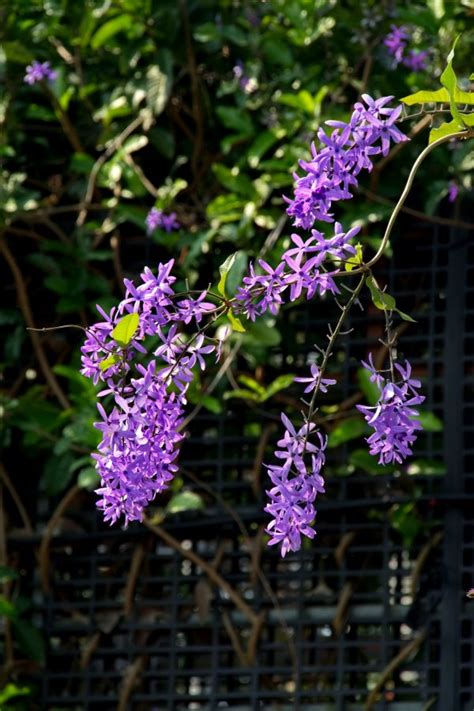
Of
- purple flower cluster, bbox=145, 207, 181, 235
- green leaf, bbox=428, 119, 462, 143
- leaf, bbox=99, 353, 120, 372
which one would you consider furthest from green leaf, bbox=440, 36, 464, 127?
purple flower cluster, bbox=145, 207, 181, 235

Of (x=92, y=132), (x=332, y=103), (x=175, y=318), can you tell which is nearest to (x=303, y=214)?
(x=175, y=318)

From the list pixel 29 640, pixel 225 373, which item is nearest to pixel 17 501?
pixel 29 640

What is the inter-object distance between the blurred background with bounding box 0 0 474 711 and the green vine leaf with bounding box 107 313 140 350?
1086mm

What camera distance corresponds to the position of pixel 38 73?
278 centimetres

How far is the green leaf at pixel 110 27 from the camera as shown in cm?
279

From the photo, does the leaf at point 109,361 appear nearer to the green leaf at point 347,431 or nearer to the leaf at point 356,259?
the leaf at point 356,259

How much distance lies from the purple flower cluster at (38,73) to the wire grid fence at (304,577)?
70cm

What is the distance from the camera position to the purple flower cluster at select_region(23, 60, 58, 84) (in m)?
2.77

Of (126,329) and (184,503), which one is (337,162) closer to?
(126,329)

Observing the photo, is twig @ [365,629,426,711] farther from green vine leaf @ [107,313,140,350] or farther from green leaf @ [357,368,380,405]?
green vine leaf @ [107,313,140,350]

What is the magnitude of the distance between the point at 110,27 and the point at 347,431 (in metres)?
0.96

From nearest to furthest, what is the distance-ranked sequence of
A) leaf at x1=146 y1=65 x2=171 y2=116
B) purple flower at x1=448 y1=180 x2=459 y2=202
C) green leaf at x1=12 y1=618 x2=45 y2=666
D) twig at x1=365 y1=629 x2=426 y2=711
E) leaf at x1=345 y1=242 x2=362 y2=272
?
1. leaf at x1=345 y1=242 x2=362 y2=272
2. twig at x1=365 y1=629 x2=426 y2=711
3. purple flower at x1=448 y1=180 x2=459 y2=202
4. green leaf at x1=12 y1=618 x2=45 y2=666
5. leaf at x1=146 y1=65 x2=171 y2=116

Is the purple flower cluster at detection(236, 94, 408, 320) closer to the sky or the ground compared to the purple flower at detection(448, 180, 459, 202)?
closer to the ground

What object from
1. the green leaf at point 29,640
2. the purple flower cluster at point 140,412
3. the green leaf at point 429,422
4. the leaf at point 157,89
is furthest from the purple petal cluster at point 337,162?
the green leaf at point 29,640
